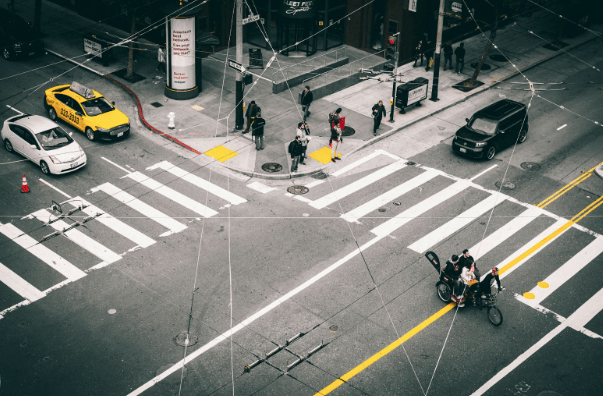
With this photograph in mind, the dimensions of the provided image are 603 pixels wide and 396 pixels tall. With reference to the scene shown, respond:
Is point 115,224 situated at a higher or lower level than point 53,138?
lower

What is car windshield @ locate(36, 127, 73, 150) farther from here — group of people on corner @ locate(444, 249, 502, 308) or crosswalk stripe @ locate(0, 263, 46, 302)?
group of people on corner @ locate(444, 249, 502, 308)

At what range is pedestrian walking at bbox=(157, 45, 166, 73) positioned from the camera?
31.0m

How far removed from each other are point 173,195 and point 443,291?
9.88m

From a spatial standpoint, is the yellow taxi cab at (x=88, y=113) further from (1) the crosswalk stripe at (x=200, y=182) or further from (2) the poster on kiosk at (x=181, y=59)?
(2) the poster on kiosk at (x=181, y=59)

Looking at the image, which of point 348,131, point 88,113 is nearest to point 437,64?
point 348,131

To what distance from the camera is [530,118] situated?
28.5m

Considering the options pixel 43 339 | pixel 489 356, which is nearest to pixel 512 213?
→ pixel 489 356

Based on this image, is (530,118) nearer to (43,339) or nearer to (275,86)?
(275,86)

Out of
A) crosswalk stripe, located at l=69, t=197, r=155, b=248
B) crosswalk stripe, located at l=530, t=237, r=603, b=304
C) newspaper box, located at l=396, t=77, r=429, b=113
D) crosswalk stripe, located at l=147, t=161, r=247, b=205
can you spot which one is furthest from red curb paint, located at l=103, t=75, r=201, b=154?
crosswalk stripe, located at l=530, t=237, r=603, b=304

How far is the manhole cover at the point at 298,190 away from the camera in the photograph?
A: 23.0 metres

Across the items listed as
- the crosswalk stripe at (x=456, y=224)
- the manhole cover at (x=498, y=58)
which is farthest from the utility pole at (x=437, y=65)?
the crosswalk stripe at (x=456, y=224)

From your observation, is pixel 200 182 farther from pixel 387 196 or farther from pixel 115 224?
pixel 387 196

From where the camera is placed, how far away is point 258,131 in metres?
25.2

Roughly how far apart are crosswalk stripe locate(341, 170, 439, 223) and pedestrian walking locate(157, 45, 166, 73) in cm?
1428
